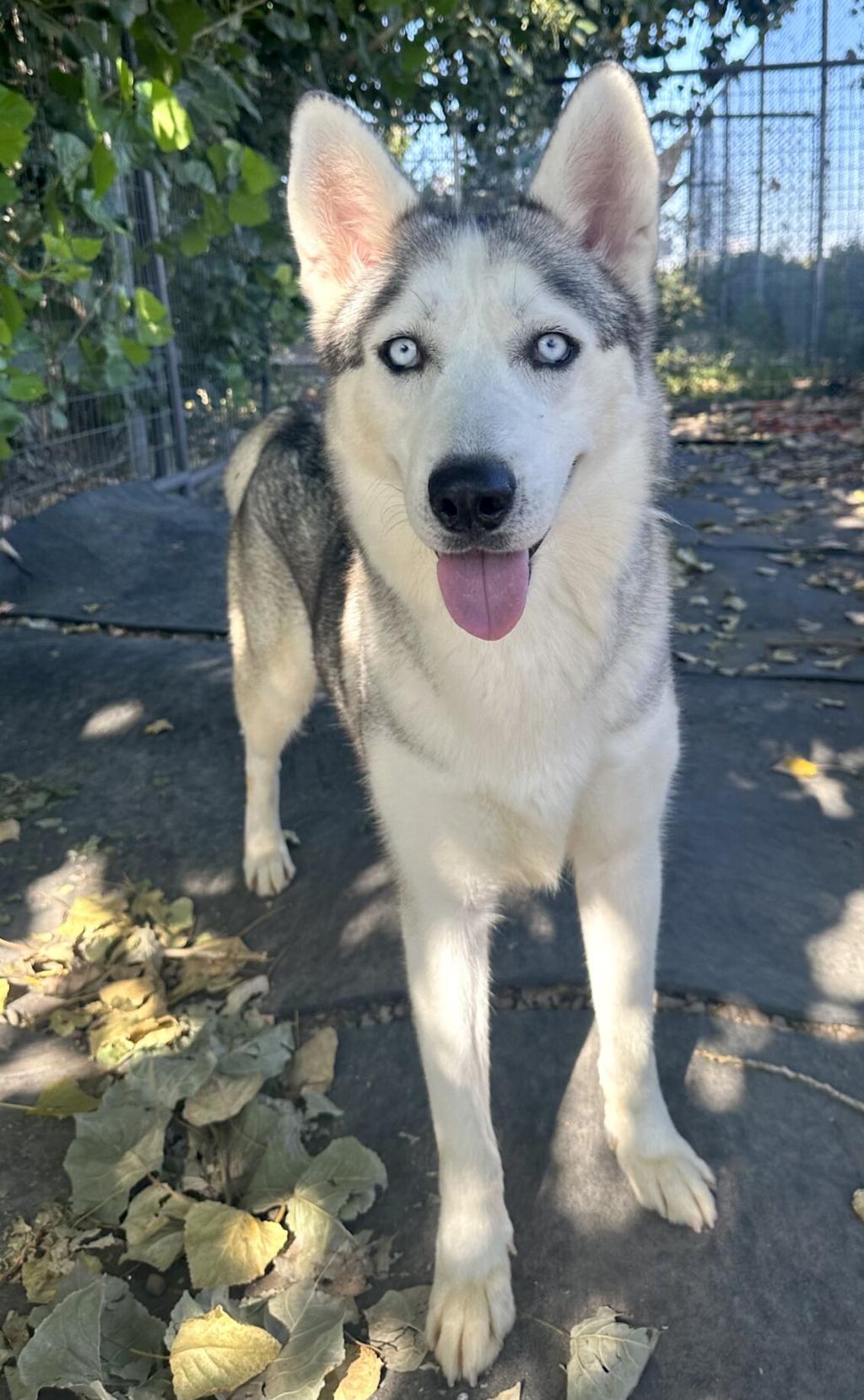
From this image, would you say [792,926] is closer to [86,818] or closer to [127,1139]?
[127,1139]

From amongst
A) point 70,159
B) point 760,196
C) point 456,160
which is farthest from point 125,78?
point 760,196

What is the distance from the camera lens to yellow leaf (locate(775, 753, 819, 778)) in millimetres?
3686

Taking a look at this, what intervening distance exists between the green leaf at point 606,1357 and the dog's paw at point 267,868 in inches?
69.0

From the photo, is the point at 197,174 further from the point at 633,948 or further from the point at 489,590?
the point at 633,948

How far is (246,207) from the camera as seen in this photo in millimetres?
3293

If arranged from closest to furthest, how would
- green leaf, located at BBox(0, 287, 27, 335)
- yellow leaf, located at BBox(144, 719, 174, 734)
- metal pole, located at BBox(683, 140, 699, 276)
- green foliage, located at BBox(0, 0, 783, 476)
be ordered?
green leaf, located at BBox(0, 287, 27, 335)
green foliage, located at BBox(0, 0, 783, 476)
yellow leaf, located at BBox(144, 719, 174, 734)
metal pole, located at BBox(683, 140, 699, 276)

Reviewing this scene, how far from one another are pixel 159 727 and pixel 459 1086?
101 inches

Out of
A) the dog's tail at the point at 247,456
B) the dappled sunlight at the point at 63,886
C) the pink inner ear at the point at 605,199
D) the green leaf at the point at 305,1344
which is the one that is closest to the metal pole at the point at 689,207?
the dog's tail at the point at 247,456

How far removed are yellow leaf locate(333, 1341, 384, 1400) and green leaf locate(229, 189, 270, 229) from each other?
3.18m

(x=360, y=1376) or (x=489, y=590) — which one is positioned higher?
(x=489, y=590)

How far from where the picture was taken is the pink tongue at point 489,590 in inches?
69.9

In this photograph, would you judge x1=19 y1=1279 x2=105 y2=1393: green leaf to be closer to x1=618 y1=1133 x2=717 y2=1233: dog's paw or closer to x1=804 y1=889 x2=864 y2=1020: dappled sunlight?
x1=618 y1=1133 x2=717 y2=1233: dog's paw

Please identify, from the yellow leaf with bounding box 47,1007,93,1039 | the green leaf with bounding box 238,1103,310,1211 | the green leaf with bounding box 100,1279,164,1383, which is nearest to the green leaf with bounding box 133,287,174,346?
the yellow leaf with bounding box 47,1007,93,1039

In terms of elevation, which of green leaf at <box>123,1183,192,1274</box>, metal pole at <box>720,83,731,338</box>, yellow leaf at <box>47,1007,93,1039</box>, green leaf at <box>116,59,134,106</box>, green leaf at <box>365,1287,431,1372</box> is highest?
metal pole at <box>720,83,731,338</box>
